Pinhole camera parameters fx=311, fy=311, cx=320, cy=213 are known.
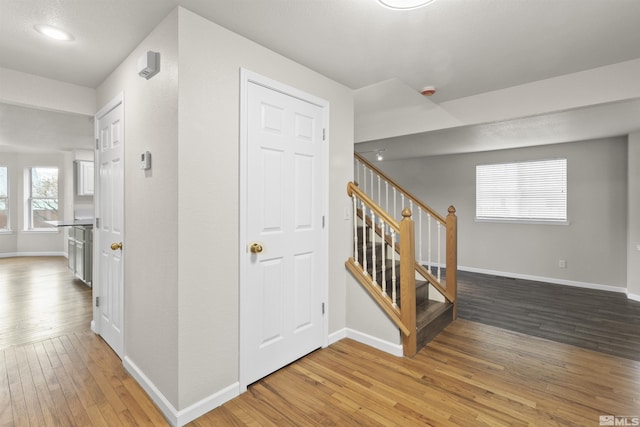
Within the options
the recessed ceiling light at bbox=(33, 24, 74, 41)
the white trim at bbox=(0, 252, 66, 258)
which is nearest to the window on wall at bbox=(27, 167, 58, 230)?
the white trim at bbox=(0, 252, 66, 258)

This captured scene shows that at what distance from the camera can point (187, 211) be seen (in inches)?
72.7

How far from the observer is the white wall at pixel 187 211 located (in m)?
1.83

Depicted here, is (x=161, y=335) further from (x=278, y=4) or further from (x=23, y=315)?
(x=23, y=315)

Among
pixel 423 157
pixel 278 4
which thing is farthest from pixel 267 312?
pixel 423 157

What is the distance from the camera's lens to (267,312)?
7.61 ft

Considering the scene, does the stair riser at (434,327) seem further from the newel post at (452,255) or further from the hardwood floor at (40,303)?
the hardwood floor at (40,303)

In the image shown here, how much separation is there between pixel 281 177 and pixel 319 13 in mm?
1104

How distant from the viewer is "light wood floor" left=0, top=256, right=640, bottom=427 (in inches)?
74.5

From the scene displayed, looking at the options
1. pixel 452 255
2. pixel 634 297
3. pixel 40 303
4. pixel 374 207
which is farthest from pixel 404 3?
pixel 634 297

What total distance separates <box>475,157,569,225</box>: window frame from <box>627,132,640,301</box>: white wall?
0.79 m

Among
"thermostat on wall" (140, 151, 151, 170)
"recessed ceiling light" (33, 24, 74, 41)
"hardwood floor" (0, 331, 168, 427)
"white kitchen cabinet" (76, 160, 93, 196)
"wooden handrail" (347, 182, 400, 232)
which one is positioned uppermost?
"recessed ceiling light" (33, 24, 74, 41)

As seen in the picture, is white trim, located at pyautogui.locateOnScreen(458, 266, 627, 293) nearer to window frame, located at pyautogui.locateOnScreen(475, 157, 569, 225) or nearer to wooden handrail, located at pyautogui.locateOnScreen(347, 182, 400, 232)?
window frame, located at pyautogui.locateOnScreen(475, 157, 569, 225)

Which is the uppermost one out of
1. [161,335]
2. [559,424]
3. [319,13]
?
[319,13]
